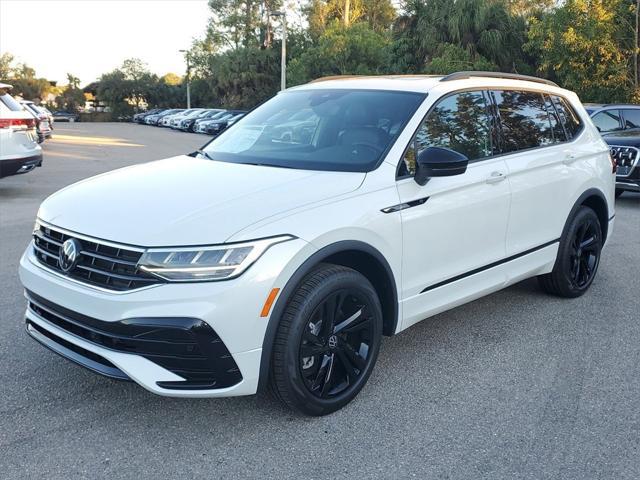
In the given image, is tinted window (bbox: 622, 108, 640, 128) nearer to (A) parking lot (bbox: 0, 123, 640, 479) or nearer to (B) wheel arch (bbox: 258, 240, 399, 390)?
(A) parking lot (bbox: 0, 123, 640, 479)

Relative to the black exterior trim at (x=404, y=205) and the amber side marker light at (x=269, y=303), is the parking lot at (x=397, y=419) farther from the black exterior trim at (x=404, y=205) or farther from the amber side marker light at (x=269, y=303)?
the black exterior trim at (x=404, y=205)

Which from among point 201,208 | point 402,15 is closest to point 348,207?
point 201,208

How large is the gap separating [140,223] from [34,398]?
50.1 inches

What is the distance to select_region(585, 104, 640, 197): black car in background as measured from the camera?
10289mm

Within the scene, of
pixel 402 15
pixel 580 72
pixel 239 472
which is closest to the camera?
pixel 239 472

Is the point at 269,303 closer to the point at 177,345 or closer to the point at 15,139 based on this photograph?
the point at 177,345

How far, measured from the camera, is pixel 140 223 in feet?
9.99

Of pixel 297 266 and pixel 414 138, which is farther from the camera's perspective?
pixel 414 138

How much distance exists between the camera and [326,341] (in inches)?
131

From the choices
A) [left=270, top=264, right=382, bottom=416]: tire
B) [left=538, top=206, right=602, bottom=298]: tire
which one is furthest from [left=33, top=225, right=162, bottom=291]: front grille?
[left=538, top=206, right=602, bottom=298]: tire

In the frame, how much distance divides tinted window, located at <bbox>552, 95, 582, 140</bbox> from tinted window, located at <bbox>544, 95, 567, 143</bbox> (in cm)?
7

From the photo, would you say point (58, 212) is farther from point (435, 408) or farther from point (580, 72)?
point (580, 72)

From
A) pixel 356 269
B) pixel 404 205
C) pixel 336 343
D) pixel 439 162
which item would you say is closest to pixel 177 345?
pixel 336 343

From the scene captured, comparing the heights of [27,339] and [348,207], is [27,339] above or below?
below
